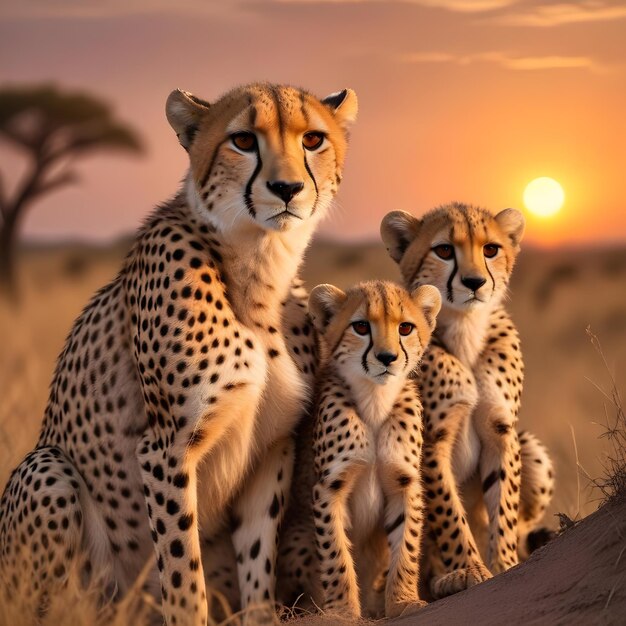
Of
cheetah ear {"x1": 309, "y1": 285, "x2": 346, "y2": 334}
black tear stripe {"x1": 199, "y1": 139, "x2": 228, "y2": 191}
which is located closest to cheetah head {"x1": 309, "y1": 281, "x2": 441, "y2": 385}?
cheetah ear {"x1": 309, "y1": 285, "x2": 346, "y2": 334}

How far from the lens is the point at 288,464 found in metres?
3.98

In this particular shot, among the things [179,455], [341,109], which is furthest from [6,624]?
[341,109]

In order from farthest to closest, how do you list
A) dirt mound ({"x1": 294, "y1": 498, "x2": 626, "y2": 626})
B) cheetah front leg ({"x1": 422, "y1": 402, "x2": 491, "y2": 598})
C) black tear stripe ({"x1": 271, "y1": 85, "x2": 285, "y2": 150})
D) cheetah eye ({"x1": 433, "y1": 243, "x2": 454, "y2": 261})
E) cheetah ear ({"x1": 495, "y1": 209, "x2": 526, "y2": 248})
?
cheetah ear ({"x1": 495, "y1": 209, "x2": 526, "y2": 248}) < cheetah eye ({"x1": 433, "y1": 243, "x2": 454, "y2": 261}) < cheetah front leg ({"x1": 422, "y1": 402, "x2": 491, "y2": 598}) < black tear stripe ({"x1": 271, "y1": 85, "x2": 285, "y2": 150}) < dirt mound ({"x1": 294, "y1": 498, "x2": 626, "y2": 626})

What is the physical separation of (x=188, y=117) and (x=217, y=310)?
0.61m

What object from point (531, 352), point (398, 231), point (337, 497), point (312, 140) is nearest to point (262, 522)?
point (337, 497)

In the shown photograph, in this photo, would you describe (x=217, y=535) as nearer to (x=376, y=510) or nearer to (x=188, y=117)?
(x=376, y=510)

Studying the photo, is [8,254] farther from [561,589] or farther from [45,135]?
[561,589]

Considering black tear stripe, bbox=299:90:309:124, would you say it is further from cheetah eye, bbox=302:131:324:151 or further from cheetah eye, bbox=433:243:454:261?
cheetah eye, bbox=433:243:454:261

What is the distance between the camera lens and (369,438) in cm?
389

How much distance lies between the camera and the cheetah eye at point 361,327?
388cm

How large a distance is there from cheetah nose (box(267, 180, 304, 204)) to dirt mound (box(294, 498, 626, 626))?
1232mm

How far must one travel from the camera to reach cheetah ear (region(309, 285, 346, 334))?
395cm

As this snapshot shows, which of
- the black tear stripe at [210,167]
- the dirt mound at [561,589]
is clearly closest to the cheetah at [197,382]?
the black tear stripe at [210,167]

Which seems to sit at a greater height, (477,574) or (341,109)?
(341,109)
